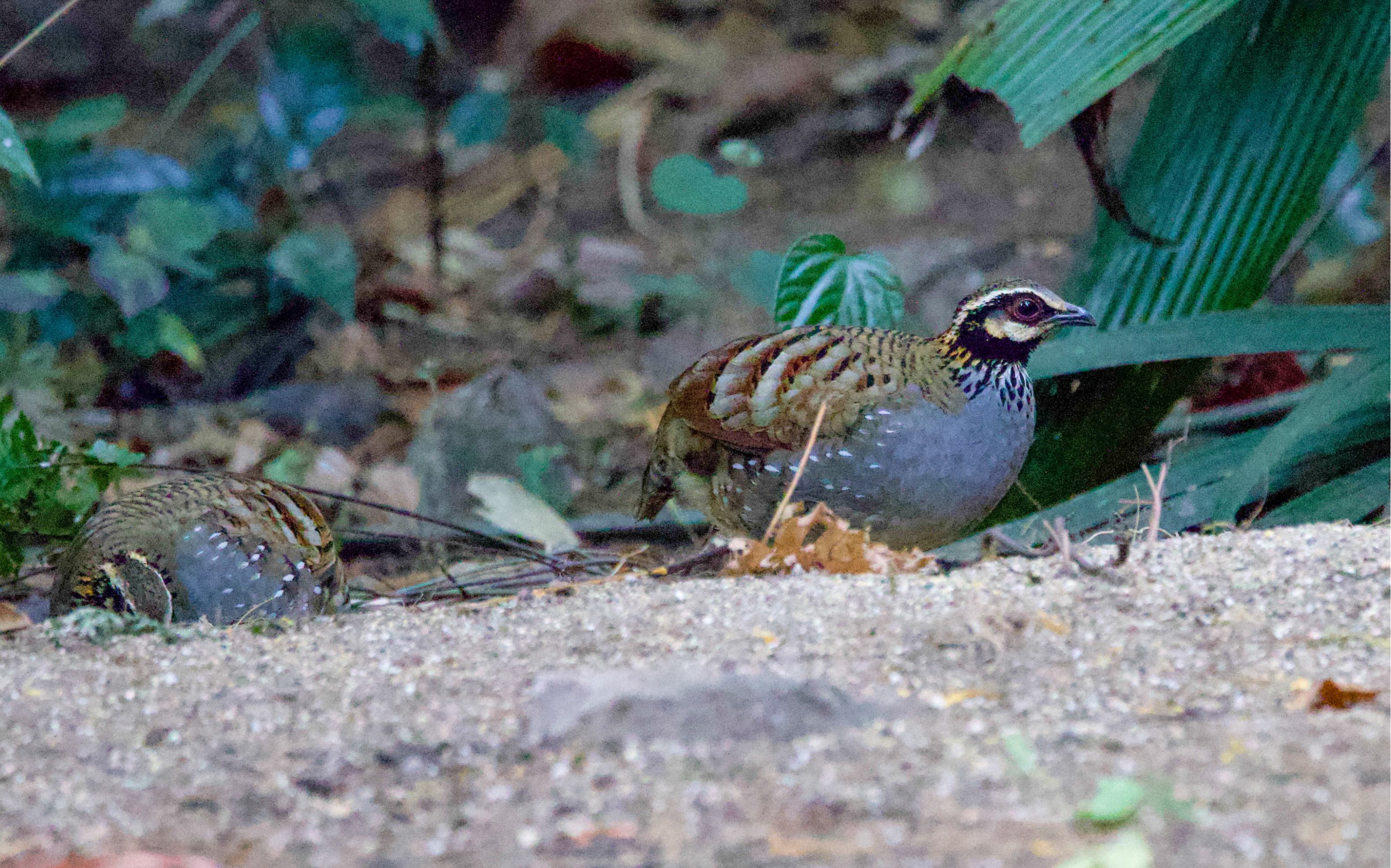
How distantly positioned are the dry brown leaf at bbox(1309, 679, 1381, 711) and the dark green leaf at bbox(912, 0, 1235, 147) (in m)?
1.52

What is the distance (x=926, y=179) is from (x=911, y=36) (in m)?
0.93

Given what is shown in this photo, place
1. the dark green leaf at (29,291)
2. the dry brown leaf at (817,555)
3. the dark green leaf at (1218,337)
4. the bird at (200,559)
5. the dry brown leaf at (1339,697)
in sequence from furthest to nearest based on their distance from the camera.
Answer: the dark green leaf at (29,291)
the dark green leaf at (1218,337)
the bird at (200,559)
the dry brown leaf at (817,555)
the dry brown leaf at (1339,697)

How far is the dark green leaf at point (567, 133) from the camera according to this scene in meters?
5.80

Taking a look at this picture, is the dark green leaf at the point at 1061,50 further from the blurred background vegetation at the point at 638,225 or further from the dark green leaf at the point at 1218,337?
the dark green leaf at the point at 1218,337

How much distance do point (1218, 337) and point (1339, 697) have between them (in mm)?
1979

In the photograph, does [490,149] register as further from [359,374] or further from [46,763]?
[46,763]

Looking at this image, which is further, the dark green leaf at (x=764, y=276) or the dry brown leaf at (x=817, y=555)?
the dark green leaf at (x=764, y=276)

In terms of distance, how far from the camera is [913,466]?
2701 millimetres

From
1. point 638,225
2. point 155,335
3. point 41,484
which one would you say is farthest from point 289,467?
point 638,225

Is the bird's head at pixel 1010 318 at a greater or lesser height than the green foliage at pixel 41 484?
greater

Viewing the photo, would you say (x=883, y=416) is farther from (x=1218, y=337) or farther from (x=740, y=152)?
(x=740, y=152)

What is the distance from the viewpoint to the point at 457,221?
6691 millimetres

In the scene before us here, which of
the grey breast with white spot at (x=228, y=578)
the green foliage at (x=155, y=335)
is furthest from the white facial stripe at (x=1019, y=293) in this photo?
the green foliage at (x=155, y=335)

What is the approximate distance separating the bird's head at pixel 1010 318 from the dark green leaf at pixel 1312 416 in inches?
29.6
